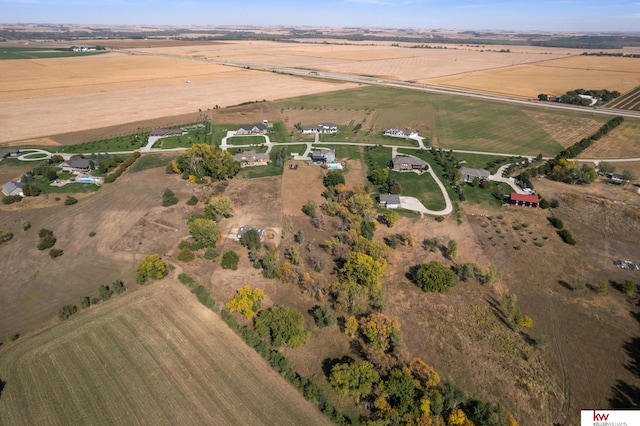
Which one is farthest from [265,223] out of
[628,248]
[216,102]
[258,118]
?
[216,102]

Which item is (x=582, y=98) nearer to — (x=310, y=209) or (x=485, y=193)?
(x=485, y=193)

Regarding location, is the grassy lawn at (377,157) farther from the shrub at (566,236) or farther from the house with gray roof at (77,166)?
the house with gray roof at (77,166)

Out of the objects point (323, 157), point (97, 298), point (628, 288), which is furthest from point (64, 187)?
point (628, 288)

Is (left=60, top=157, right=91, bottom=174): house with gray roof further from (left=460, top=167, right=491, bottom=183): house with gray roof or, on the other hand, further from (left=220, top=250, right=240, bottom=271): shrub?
(left=460, top=167, right=491, bottom=183): house with gray roof

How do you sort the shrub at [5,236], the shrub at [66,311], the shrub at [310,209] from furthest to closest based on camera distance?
the shrub at [310,209]
the shrub at [5,236]
the shrub at [66,311]

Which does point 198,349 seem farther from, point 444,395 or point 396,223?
point 396,223

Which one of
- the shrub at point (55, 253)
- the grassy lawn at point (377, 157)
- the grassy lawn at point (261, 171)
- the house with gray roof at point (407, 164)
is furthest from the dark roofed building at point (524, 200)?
the shrub at point (55, 253)
